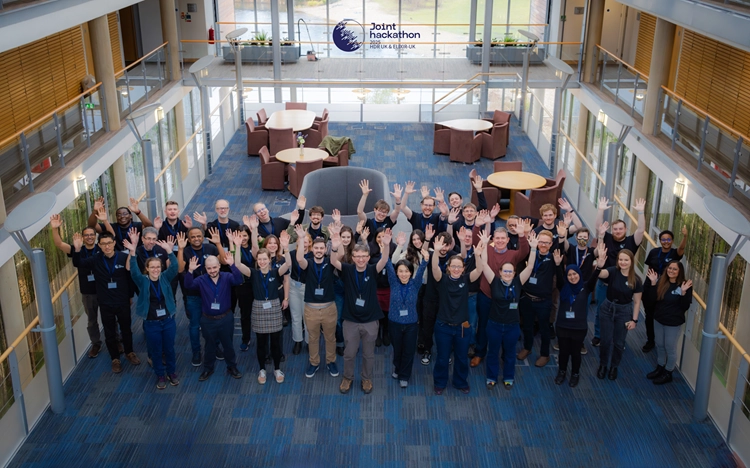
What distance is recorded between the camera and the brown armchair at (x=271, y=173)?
14.6m

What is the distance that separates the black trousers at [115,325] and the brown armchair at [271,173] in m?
6.48

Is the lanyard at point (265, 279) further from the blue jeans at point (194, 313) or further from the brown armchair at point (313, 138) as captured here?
the brown armchair at point (313, 138)

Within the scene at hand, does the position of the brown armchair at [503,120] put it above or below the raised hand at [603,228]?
below

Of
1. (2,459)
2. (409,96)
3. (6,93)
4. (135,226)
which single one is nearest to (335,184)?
(135,226)

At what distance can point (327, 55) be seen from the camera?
2014cm

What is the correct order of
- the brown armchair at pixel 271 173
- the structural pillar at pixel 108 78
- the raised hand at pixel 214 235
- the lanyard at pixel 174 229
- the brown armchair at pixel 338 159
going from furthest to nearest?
the brown armchair at pixel 338 159 → the brown armchair at pixel 271 173 → the structural pillar at pixel 108 78 → the lanyard at pixel 174 229 → the raised hand at pixel 214 235

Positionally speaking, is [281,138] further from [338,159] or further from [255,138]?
[338,159]

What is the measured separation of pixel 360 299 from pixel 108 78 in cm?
600

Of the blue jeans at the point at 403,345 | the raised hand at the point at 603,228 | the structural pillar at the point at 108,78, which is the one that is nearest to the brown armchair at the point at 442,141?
the structural pillar at the point at 108,78

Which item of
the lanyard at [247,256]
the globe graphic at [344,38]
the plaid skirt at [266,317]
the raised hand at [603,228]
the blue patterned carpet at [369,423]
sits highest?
the globe graphic at [344,38]

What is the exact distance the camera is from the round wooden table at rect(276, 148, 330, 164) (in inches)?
566

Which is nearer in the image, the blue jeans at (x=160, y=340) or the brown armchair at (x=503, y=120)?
the blue jeans at (x=160, y=340)

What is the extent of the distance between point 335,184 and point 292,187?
220 centimetres

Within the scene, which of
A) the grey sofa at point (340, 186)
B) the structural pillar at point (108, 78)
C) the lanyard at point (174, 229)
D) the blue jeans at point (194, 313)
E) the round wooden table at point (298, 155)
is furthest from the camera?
the round wooden table at point (298, 155)
